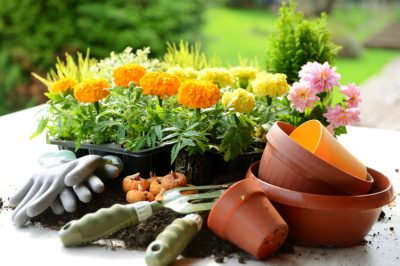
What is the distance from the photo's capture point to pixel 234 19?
27.1 ft

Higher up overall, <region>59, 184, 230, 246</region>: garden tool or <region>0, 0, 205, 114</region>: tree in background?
<region>59, 184, 230, 246</region>: garden tool

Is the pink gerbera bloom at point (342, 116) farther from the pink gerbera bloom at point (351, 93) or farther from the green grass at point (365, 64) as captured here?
the green grass at point (365, 64)

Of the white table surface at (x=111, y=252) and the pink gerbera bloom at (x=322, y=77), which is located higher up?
the pink gerbera bloom at (x=322, y=77)

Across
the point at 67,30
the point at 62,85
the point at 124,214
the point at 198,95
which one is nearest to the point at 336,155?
the point at 198,95

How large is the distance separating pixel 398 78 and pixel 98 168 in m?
4.04

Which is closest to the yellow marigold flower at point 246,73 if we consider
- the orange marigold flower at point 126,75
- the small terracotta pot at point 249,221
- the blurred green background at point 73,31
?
the orange marigold flower at point 126,75

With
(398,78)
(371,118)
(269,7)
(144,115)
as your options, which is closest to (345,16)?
(269,7)

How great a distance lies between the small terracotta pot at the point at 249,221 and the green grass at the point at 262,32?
16.4 ft

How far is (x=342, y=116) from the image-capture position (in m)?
1.35

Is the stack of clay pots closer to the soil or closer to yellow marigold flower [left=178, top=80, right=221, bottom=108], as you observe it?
the soil

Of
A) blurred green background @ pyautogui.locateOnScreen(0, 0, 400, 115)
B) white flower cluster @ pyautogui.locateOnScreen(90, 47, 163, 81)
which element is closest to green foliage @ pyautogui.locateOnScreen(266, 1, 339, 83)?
white flower cluster @ pyautogui.locateOnScreen(90, 47, 163, 81)

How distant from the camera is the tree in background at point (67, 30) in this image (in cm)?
459

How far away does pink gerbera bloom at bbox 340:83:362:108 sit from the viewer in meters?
1.35

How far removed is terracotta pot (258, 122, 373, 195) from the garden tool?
0.51ft
